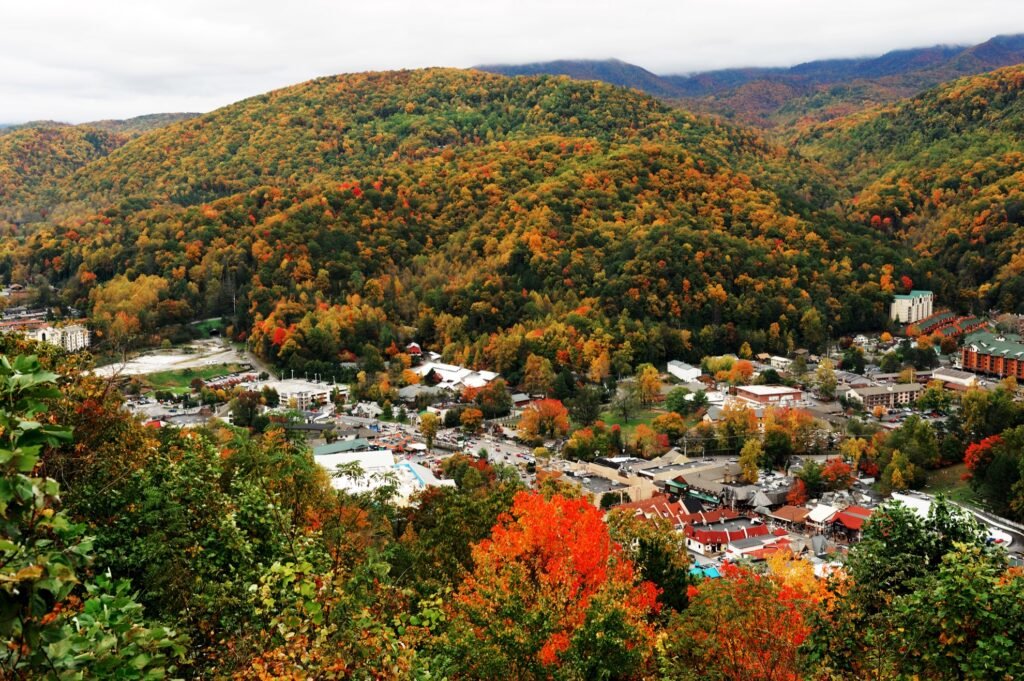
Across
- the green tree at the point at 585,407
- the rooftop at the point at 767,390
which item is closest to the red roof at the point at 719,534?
the green tree at the point at 585,407

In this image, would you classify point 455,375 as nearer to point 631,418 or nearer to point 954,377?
point 631,418

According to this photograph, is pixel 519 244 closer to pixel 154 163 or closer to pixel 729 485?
pixel 729 485

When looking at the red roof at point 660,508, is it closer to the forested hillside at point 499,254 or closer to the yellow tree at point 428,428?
the yellow tree at point 428,428

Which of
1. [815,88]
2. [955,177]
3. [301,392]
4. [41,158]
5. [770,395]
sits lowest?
[770,395]

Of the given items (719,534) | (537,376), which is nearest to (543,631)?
(719,534)

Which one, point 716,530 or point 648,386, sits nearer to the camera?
point 716,530

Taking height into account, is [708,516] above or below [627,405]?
above
